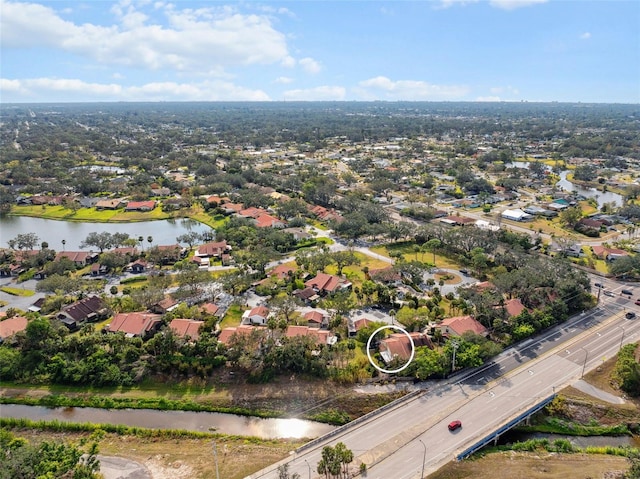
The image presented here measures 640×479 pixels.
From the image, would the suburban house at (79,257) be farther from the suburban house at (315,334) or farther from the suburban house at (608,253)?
the suburban house at (608,253)

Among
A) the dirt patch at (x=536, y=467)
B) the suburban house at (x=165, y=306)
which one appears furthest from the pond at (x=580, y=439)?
the suburban house at (x=165, y=306)

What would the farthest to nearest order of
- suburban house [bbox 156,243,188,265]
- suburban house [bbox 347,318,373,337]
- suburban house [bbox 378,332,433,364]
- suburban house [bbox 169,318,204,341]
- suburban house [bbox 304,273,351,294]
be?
suburban house [bbox 156,243,188,265] → suburban house [bbox 304,273,351,294] → suburban house [bbox 347,318,373,337] → suburban house [bbox 169,318,204,341] → suburban house [bbox 378,332,433,364]

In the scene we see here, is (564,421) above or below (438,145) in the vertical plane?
below

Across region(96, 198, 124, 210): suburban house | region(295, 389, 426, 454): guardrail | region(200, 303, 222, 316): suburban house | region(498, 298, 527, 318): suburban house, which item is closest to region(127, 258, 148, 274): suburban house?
region(200, 303, 222, 316): suburban house

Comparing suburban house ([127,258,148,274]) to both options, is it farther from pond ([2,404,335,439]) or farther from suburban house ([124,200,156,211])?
suburban house ([124,200,156,211])

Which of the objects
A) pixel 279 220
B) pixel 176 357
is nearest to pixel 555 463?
pixel 176 357

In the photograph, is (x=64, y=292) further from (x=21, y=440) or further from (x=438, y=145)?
(x=438, y=145)

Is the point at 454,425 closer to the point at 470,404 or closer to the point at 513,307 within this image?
the point at 470,404
